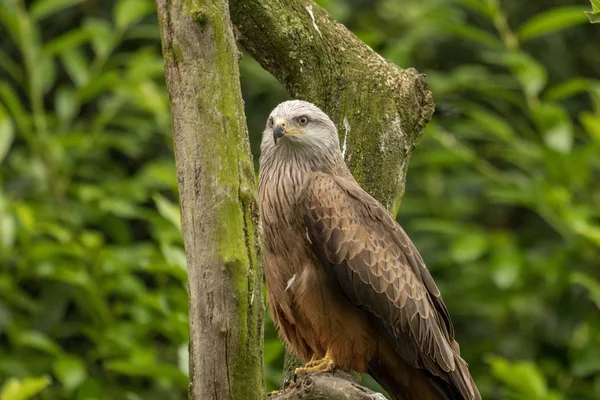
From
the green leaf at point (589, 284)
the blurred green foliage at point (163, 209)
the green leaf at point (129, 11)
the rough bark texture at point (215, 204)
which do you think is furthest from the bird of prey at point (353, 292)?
the green leaf at point (129, 11)

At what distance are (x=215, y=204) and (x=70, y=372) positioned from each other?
3217 millimetres

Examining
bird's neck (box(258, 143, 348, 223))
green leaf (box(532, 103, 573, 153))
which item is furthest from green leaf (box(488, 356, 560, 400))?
bird's neck (box(258, 143, 348, 223))

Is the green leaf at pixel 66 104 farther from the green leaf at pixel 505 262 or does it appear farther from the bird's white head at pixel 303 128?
the green leaf at pixel 505 262

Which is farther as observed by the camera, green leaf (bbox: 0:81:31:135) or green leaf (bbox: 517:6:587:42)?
green leaf (bbox: 517:6:587:42)

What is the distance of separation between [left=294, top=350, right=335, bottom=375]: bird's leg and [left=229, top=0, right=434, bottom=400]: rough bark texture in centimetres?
26

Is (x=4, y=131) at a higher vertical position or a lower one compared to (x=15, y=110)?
lower

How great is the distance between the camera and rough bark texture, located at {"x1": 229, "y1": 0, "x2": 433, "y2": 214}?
204 inches

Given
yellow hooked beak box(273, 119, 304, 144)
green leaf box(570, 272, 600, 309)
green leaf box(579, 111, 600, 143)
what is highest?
green leaf box(579, 111, 600, 143)

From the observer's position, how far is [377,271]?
5.02m

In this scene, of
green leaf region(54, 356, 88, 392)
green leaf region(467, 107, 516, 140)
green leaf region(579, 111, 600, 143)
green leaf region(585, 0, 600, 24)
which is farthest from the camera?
green leaf region(467, 107, 516, 140)

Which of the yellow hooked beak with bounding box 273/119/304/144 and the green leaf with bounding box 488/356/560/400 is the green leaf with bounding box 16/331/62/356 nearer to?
the yellow hooked beak with bounding box 273/119/304/144

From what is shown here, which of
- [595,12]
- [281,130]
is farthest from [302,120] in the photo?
[595,12]

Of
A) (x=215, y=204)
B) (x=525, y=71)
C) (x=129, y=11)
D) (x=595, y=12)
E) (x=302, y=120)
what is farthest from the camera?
(x=129, y=11)

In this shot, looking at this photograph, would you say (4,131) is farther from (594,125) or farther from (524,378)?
(594,125)
